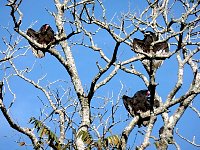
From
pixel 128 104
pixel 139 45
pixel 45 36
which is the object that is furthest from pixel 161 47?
pixel 45 36

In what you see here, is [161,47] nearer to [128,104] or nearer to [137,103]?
[137,103]

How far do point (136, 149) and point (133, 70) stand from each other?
3.02m

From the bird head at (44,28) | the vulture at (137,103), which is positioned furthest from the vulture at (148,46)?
the bird head at (44,28)

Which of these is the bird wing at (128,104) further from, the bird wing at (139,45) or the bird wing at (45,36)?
the bird wing at (45,36)

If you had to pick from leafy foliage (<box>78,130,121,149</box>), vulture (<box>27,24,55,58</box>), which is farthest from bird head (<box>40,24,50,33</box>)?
leafy foliage (<box>78,130,121,149</box>)

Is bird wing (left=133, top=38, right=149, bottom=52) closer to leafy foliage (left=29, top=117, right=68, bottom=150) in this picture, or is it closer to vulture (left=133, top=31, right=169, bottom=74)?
vulture (left=133, top=31, right=169, bottom=74)

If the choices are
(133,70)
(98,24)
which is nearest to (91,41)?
(98,24)

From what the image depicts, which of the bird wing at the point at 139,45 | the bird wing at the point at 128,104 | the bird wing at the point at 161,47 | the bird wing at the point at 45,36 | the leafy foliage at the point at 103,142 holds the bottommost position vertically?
the leafy foliage at the point at 103,142

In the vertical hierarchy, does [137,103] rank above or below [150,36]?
below

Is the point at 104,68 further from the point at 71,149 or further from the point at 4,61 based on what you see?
the point at 4,61

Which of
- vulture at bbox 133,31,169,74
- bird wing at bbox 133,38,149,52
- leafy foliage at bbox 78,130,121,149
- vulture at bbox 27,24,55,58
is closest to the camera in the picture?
leafy foliage at bbox 78,130,121,149

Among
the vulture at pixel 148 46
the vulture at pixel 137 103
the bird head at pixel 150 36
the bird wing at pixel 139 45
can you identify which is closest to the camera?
the bird head at pixel 150 36

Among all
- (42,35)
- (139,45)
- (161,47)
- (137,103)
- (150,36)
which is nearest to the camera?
(150,36)

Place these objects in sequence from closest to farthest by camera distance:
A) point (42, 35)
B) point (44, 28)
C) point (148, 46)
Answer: point (148, 46), point (42, 35), point (44, 28)
